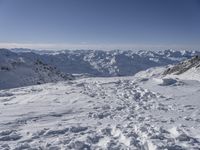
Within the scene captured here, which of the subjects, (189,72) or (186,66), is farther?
(186,66)

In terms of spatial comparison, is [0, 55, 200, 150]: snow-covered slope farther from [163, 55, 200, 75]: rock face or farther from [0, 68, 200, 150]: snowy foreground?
[163, 55, 200, 75]: rock face

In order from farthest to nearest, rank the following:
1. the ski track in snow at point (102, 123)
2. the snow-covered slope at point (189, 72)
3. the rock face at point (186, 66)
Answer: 1. the rock face at point (186, 66)
2. the snow-covered slope at point (189, 72)
3. the ski track in snow at point (102, 123)

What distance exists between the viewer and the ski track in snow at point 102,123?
922cm

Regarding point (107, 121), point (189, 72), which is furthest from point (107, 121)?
point (189, 72)

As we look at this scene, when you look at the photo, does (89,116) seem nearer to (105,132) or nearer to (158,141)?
(105,132)

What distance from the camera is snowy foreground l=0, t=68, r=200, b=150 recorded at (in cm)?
926

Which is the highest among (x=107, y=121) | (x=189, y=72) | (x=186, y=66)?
(x=107, y=121)

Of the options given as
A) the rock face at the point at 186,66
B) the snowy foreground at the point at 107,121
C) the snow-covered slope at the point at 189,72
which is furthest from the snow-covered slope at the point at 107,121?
the rock face at the point at 186,66

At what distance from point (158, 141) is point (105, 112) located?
5108mm

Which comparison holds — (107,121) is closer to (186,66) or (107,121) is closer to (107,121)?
(107,121)

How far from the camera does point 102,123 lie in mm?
11906

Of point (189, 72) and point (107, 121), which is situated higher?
point (107, 121)

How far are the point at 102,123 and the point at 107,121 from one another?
430 millimetres

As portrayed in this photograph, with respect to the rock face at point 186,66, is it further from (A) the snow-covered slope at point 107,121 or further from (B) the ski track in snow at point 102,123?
(B) the ski track in snow at point 102,123
